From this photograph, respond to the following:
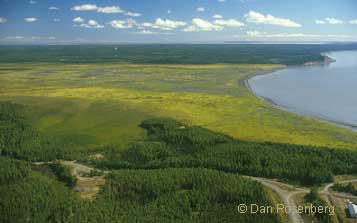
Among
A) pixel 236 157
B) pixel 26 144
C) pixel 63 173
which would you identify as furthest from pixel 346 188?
pixel 26 144

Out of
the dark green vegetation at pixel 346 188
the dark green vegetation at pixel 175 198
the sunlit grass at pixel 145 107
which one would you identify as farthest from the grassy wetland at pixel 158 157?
the dark green vegetation at pixel 346 188

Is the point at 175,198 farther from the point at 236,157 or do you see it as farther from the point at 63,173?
the point at 63,173

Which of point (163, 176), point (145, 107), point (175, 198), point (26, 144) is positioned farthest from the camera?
point (145, 107)

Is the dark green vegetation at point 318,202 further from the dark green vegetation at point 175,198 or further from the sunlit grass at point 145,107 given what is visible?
the sunlit grass at point 145,107

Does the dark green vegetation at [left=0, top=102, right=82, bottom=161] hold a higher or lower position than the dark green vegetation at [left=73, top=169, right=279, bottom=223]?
higher

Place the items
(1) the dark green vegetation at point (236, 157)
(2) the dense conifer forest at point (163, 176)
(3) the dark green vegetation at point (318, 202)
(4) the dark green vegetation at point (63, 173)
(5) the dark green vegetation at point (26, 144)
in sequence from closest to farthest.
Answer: (3) the dark green vegetation at point (318, 202), (2) the dense conifer forest at point (163, 176), (4) the dark green vegetation at point (63, 173), (1) the dark green vegetation at point (236, 157), (5) the dark green vegetation at point (26, 144)

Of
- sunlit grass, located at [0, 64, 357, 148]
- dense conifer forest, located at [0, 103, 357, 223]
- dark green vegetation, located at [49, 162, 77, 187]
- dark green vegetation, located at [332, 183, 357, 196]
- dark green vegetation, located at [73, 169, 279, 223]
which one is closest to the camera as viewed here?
dark green vegetation, located at [73, 169, 279, 223]

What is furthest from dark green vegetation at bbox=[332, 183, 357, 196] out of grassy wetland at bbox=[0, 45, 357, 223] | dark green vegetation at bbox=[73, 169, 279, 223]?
dark green vegetation at bbox=[73, 169, 279, 223]

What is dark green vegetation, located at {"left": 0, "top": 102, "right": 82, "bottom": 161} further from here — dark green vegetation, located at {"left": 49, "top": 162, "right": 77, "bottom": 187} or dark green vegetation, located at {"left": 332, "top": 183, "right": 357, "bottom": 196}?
dark green vegetation, located at {"left": 332, "top": 183, "right": 357, "bottom": 196}
